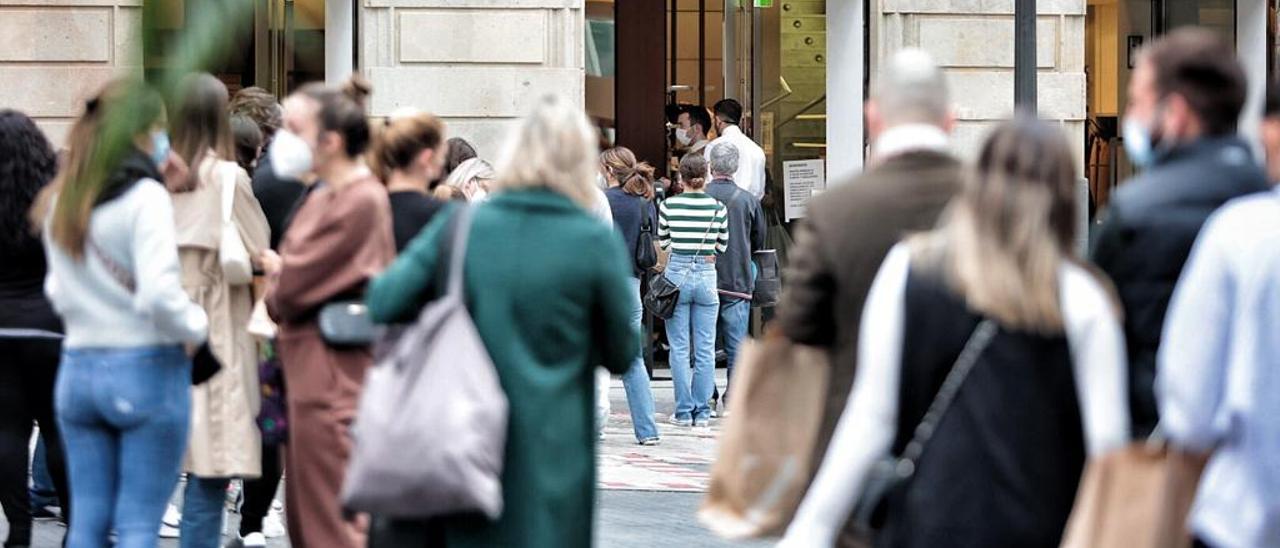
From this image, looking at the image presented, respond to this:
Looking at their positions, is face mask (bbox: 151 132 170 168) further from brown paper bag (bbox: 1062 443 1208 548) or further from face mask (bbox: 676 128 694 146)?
face mask (bbox: 676 128 694 146)

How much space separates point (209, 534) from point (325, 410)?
145 centimetres

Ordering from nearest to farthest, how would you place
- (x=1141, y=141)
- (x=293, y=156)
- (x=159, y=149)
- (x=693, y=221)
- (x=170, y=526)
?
(x=1141, y=141) < (x=293, y=156) < (x=159, y=149) < (x=170, y=526) < (x=693, y=221)

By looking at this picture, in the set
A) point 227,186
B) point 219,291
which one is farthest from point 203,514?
point 227,186

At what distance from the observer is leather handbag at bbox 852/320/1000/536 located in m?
4.64

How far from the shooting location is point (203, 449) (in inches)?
315

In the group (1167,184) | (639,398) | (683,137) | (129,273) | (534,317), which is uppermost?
(683,137)

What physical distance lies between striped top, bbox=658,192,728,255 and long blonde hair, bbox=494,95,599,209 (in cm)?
778

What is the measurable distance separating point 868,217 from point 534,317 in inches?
36.3

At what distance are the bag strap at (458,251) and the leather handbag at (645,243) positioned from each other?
26.7ft

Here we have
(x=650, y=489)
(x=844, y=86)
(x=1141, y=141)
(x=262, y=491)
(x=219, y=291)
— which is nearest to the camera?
(x=1141, y=141)

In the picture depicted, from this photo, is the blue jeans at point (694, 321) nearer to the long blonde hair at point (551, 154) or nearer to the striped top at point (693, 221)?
the striped top at point (693, 221)

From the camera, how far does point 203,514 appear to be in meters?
7.95

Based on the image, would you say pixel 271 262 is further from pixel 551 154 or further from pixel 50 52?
pixel 50 52

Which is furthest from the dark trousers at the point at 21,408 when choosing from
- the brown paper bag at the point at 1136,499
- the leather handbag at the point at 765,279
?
the leather handbag at the point at 765,279
